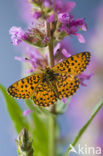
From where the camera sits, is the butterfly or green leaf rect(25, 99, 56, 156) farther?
green leaf rect(25, 99, 56, 156)

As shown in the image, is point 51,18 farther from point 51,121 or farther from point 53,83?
point 51,121

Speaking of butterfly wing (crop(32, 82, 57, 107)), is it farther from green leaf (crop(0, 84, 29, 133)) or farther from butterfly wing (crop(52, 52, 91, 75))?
green leaf (crop(0, 84, 29, 133))

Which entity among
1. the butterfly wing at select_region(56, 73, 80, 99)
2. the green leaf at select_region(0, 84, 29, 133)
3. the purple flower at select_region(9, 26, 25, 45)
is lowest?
the green leaf at select_region(0, 84, 29, 133)

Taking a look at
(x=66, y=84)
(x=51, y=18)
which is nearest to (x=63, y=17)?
(x=51, y=18)

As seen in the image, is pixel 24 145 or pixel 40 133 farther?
pixel 40 133

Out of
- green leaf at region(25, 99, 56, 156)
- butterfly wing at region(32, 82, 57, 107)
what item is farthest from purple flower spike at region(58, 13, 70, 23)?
green leaf at region(25, 99, 56, 156)

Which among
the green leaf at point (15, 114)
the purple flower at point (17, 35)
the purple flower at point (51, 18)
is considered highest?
the purple flower at point (51, 18)

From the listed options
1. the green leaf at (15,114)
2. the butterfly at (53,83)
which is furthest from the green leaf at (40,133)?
the butterfly at (53,83)

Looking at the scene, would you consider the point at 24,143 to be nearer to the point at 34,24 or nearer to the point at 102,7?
the point at 34,24

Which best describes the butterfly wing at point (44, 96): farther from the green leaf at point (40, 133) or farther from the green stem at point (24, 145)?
the green leaf at point (40, 133)
